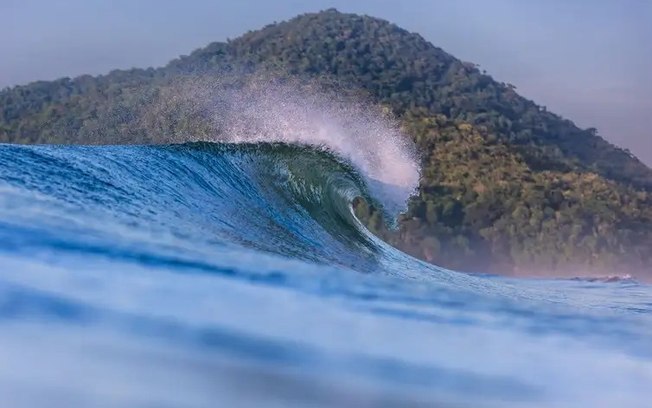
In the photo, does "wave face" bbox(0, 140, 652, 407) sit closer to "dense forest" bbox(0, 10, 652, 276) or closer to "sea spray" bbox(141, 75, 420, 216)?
"sea spray" bbox(141, 75, 420, 216)

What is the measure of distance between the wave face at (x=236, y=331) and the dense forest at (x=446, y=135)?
1225 centimetres

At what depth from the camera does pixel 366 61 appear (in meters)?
89.6

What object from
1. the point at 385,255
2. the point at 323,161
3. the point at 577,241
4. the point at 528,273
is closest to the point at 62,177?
the point at 385,255

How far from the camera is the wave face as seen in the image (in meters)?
2.42

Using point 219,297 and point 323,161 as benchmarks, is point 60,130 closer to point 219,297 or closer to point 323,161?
point 323,161

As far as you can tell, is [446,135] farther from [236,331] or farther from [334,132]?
[236,331]

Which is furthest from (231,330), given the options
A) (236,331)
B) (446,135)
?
(446,135)

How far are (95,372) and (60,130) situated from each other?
59928mm

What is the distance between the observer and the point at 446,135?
56.2 metres

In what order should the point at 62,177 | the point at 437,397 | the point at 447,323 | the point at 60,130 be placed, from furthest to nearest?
the point at 60,130
the point at 62,177
the point at 447,323
the point at 437,397

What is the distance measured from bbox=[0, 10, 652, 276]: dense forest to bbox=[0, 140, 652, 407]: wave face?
12.3 meters

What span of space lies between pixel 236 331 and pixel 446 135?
2133 inches

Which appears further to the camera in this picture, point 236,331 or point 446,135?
point 446,135

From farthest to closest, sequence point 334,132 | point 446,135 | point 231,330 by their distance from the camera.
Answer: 1. point 446,135
2. point 334,132
3. point 231,330
